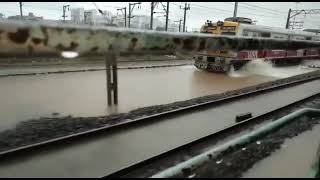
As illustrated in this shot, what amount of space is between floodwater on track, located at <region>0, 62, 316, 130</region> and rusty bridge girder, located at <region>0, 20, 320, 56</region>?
732 centimetres

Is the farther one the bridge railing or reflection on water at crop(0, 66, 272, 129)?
reflection on water at crop(0, 66, 272, 129)

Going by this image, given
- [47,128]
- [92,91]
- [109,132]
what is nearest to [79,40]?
[109,132]

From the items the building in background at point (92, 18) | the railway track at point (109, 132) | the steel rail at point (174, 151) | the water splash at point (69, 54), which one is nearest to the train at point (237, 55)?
the building in background at point (92, 18)

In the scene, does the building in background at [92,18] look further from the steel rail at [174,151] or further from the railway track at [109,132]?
the railway track at [109,132]

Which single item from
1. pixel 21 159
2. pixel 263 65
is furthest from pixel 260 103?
pixel 263 65

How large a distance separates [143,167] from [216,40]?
3271 mm

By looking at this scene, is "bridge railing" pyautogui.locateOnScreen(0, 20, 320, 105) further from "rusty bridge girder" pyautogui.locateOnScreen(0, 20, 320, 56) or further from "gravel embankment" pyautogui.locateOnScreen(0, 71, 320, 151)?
"gravel embankment" pyautogui.locateOnScreen(0, 71, 320, 151)

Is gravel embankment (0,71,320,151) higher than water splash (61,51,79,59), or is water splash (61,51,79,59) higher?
water splash (61,51,79,59)

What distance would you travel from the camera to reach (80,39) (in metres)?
1.48

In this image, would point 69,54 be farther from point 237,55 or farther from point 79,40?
point 237,55

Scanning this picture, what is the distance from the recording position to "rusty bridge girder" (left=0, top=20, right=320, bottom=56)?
1385 millimetres

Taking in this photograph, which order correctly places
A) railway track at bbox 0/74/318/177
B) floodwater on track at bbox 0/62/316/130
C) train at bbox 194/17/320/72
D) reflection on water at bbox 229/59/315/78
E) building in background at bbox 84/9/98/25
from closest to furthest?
building in background at bbox 84/9/98/25 → railway track at bbox 0/74/318/177 → floodwater on track at bbox 0/62/316/130 → train at bbox 194/17/320/72 → reflection on water at bbox 229/59/315/78

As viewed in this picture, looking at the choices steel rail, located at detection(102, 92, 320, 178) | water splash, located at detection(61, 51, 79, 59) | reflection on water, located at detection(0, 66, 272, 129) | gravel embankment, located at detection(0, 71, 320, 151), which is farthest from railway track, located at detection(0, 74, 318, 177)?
water splash, located at detection(61, 51, 79, 59)

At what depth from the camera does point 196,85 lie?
16703 millimetres
